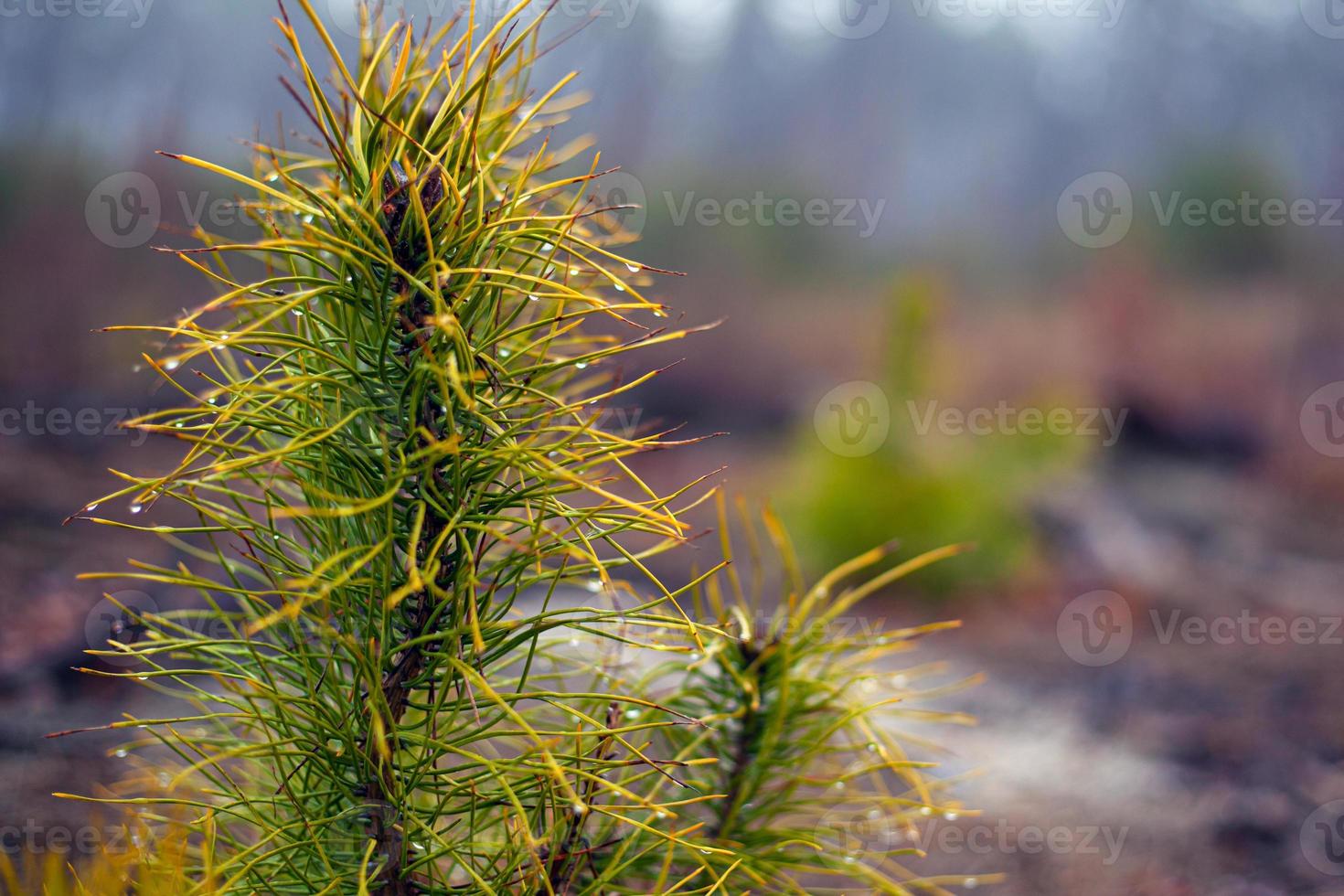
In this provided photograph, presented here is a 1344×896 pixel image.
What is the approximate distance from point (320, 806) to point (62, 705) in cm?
289

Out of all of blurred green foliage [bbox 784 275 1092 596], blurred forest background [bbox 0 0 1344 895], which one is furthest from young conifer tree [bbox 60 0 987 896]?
blurred green foliage [bbox 784 275 1092 596]

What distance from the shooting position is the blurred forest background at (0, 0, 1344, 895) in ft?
11.5

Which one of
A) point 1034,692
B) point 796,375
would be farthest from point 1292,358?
point 1034,692

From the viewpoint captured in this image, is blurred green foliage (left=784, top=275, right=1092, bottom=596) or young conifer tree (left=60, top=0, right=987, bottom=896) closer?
young conifer tree (left=60, top=0, right=987, bottom=896)

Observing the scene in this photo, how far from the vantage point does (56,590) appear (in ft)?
13.6

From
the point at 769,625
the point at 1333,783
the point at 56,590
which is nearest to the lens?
the point at 769,625

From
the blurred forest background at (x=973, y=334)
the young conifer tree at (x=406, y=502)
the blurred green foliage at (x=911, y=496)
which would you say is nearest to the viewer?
the young conifer tree at (x=406, y=502)

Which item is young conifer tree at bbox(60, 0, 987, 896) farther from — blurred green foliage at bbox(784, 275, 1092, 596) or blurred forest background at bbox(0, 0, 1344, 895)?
blurred green foliage at bbox(784, 275, 1092, 596)

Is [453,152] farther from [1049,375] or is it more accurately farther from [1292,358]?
[1292,358]

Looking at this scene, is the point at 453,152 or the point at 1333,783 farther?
the point at 1333,783

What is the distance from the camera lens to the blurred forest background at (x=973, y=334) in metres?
3.52

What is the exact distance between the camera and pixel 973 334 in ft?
38.2

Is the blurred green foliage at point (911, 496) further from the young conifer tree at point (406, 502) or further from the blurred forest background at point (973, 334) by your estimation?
the young conifer tree at point (406, 502)

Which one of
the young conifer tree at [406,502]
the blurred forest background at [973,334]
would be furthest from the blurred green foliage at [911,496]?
the young conifer tree at [406,502]
